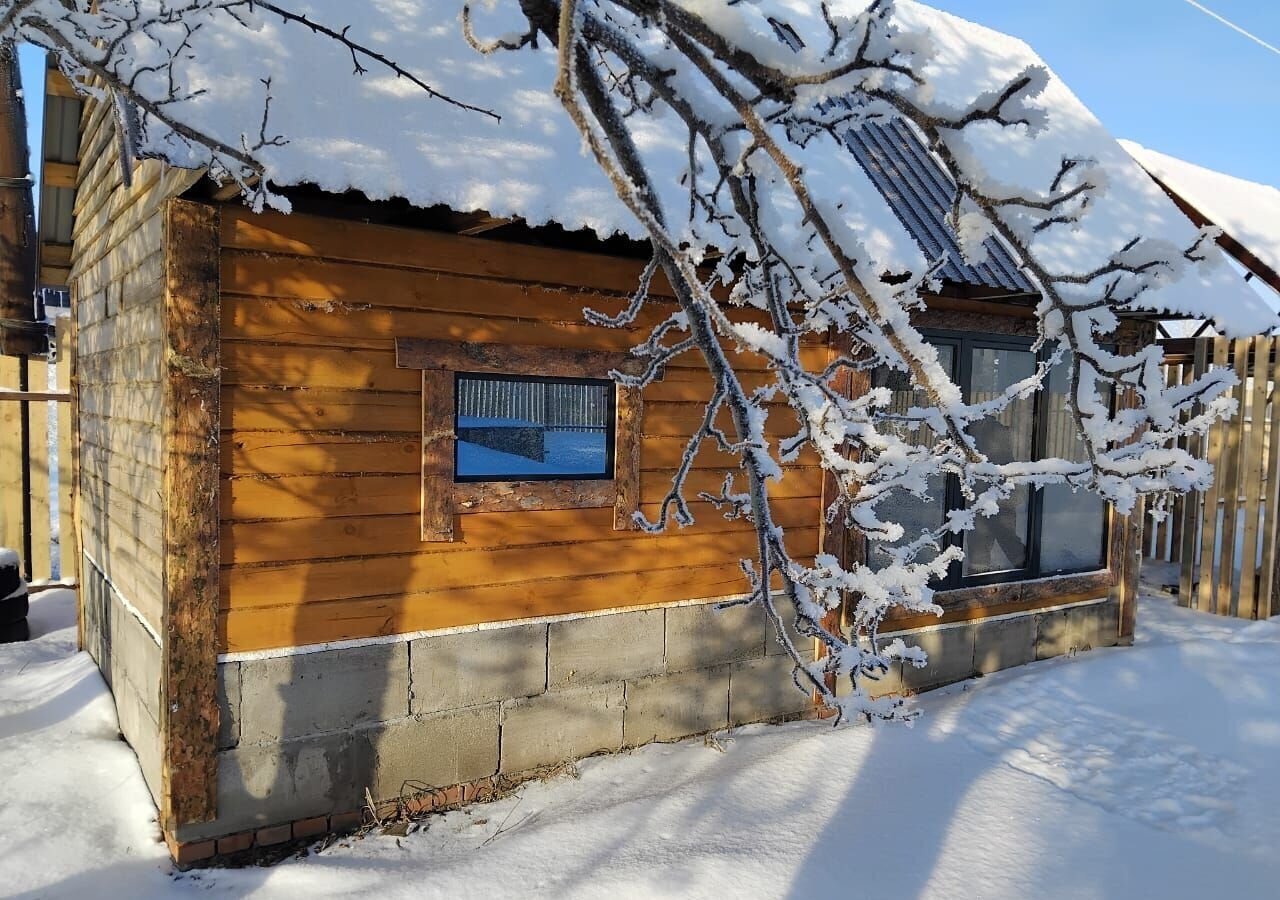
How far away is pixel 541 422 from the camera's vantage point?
4801 mm

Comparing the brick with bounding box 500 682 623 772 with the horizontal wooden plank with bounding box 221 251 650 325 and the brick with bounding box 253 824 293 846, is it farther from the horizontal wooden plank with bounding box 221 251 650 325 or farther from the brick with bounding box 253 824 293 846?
the horizontal wooden plank with bounding box 221 251 650 325

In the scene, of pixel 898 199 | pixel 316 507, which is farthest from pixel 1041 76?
pixel 898 199

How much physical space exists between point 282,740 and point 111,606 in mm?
2442

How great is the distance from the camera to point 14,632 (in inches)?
293

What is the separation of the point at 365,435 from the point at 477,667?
4.62ft

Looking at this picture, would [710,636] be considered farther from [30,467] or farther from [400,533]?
[30,467]

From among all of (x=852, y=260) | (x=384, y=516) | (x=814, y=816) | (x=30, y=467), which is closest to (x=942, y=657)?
(x=814, y=816)

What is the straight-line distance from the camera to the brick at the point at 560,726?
15.7ft

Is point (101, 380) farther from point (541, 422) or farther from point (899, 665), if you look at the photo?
point (899, 665)

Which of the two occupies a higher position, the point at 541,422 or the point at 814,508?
the point at 541,422

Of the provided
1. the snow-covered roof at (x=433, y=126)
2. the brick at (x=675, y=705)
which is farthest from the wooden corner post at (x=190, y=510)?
the brick at (x=675, y=705)

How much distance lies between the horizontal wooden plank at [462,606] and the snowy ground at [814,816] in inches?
37.6

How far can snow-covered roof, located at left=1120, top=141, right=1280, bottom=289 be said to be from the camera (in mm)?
10961

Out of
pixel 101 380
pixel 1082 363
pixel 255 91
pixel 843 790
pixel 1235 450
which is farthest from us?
pixel 1235 450
